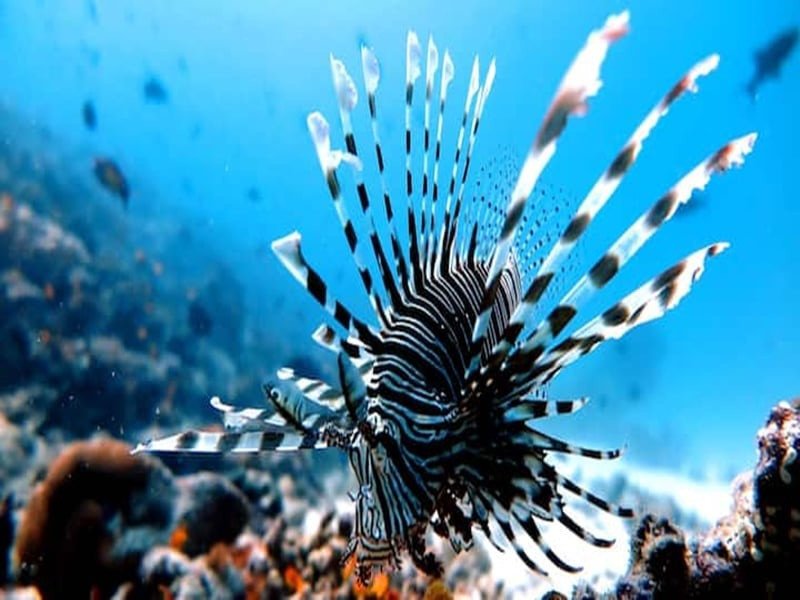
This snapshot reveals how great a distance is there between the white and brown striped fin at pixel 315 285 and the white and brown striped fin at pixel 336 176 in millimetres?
173

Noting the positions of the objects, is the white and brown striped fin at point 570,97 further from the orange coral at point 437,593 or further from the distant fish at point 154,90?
the distant fish at point 154,90

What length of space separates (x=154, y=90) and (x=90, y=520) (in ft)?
36.6

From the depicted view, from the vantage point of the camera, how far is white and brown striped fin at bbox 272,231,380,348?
1599mm

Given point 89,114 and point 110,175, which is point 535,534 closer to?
point 110,175

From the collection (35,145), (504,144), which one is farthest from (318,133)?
(35,145)

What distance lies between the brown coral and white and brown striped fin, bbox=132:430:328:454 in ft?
7.49

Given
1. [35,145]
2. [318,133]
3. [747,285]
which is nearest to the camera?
[318,133]

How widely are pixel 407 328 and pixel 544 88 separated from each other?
52.4 m

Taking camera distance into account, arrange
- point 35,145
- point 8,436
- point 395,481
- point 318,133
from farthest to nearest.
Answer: point 35,145 → point 8,436 → point 318,133 → point 395,481

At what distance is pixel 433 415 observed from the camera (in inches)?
66.9

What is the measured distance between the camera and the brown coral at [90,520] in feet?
11.2

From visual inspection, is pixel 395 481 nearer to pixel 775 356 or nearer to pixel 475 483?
pixel 475 483

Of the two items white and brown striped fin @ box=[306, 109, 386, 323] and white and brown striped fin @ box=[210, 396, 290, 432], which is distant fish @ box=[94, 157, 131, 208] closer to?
white and brown striped fin @ box=[306, 109, 386, 323]

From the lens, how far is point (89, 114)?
11047 mm
